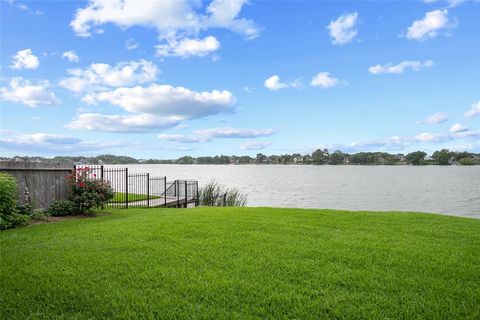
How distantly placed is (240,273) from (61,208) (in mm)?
8711

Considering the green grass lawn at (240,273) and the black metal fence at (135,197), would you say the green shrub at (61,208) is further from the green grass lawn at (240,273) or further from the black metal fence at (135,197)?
the green grass lawn at (240,273)

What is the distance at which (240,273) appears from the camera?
4.55 metres

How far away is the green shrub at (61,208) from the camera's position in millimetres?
10969

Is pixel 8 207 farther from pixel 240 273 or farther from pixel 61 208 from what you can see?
pixel 240 273

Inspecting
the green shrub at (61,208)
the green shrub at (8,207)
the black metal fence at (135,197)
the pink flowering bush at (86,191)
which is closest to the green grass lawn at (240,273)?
the green shrub at (8,207)

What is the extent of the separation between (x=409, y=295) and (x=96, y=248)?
4.89m

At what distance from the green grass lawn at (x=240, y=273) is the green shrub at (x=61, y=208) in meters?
3.33

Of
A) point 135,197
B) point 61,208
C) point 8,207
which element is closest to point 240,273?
point 8,207

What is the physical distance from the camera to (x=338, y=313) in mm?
3449

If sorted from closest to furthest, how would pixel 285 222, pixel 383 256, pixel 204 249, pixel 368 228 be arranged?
pixel 383 256 → pixel 204 249 → pixel 368 228 → pixel 285 222

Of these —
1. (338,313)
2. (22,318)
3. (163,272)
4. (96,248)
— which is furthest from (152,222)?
→ (338,313)

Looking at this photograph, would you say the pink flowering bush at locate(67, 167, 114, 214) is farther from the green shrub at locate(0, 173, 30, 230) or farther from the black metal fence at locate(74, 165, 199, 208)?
the green shrub at locate(0, 173, 30, 230)

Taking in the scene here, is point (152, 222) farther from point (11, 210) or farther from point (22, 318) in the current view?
point (22, 318)

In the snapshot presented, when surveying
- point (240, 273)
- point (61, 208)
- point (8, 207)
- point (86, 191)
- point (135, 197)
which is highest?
point (86, 191)
